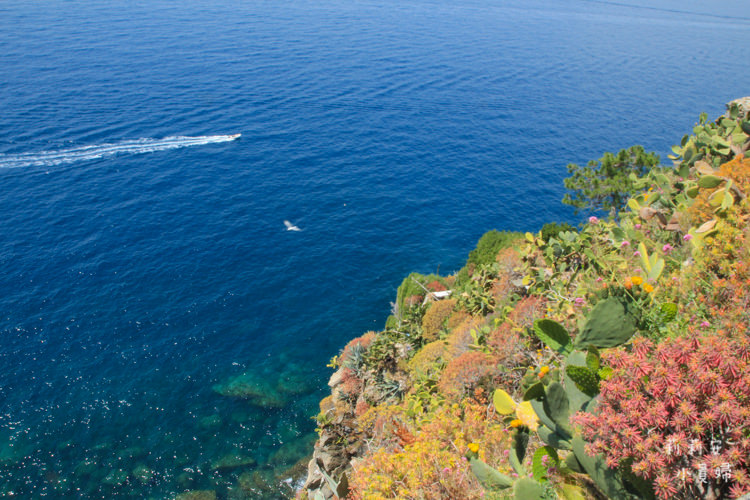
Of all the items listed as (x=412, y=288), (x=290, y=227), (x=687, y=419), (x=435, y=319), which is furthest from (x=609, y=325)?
(x=290, y=227)

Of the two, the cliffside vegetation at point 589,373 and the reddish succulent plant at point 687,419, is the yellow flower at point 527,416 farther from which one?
the reddish succulent plant at point 687,419

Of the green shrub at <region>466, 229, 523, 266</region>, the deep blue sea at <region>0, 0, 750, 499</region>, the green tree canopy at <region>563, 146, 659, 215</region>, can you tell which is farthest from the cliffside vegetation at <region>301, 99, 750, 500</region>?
the deep blue sea at <region>0, 0, 750, 499</region>

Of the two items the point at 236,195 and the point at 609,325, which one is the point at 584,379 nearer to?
the point at 609,325

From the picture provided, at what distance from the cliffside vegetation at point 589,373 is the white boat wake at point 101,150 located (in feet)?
183

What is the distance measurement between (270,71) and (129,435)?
82.4 meters

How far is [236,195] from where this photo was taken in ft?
195

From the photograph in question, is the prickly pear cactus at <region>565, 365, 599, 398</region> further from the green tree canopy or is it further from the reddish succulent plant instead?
the green tree canopy

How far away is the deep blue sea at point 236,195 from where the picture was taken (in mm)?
32844

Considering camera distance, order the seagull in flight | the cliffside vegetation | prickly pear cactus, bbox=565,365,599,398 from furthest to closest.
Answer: the seagull in flight < prickly pear cactus, bbox=565,365,599,398 < the cliffside vegetation

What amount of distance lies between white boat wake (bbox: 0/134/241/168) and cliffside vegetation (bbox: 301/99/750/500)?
55721mm

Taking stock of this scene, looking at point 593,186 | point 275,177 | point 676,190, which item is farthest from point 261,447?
point 275,177

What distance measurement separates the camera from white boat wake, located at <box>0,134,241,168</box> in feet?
201

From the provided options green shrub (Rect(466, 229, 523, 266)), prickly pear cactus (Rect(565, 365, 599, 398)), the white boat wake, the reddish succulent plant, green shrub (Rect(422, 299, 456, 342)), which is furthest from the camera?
the white boat wake

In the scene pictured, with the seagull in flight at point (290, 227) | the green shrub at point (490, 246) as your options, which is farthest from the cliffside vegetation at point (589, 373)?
the seagull in flight at point (290, 227)
